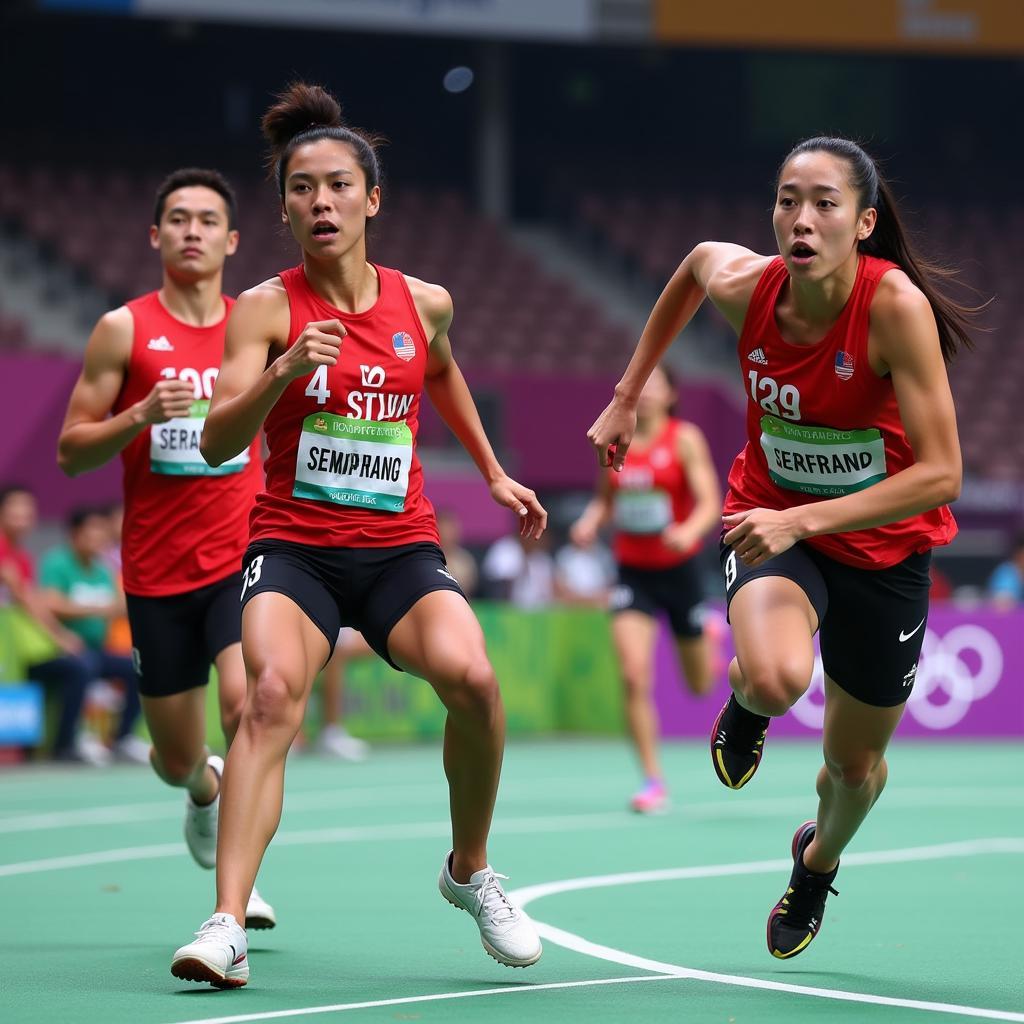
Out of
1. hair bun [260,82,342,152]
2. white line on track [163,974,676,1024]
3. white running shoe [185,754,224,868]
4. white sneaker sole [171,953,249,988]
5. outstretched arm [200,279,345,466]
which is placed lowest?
white line on track [163,974,676,1024]

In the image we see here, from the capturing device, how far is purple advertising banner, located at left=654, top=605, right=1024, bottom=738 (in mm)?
16703

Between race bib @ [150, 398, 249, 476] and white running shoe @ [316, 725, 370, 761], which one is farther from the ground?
race bib @ [150, 398, 249, 476]

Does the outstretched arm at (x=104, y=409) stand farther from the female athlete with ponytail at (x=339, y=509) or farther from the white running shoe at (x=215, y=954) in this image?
the white running shoe at (x=215, y=954)

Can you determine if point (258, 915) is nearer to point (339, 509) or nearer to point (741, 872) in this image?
point (339, 509)

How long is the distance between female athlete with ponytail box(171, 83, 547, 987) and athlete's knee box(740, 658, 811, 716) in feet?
2.47

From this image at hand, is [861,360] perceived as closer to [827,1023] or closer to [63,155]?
[827,1023]

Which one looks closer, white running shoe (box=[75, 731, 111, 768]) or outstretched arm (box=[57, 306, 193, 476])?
outstretched arm (box=[57, 306, 193, 476])

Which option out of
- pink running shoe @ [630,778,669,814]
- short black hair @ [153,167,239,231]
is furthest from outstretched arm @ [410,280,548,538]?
pink running shoe @ [630,778,669,814]

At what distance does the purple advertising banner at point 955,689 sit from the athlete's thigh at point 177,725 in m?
10.3

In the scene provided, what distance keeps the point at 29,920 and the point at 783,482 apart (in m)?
3.24

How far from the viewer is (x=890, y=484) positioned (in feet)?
16.2

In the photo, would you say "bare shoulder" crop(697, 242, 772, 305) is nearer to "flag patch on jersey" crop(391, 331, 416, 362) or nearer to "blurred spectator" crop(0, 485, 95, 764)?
"flag patch on jersey" crop(391, 331, 416, 362)

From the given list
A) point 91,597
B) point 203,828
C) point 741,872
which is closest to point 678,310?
point 203,828

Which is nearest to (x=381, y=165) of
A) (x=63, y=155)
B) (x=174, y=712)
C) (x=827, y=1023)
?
(x=174, y=712)
